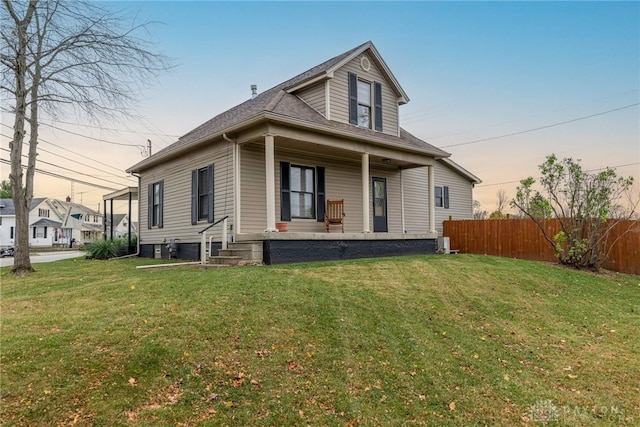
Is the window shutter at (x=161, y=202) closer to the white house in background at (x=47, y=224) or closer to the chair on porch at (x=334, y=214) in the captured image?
the chair on porch at (x=334, y=214)

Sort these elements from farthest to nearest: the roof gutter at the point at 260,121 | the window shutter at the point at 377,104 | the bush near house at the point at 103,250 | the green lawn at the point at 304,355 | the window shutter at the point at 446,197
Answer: the window shutter at the point at 446,197 < the bush near house at the point at 103,250 < the window shutter at the point at 377,104 < the roof gutter at the point at 260,121 < the green lawn at the point at 304,355

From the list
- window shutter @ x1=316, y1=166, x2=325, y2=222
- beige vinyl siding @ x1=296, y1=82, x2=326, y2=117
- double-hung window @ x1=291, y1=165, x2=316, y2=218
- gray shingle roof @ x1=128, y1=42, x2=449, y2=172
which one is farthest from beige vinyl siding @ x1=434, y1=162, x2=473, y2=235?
beige vinyl siding @ x1=296, y1=82, x2=326, y2=117

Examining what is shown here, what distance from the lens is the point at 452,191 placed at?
18172mm

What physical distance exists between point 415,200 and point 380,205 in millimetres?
2207

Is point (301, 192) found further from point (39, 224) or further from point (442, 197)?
point (39, 224)

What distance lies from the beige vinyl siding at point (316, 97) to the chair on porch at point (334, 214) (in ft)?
8.49

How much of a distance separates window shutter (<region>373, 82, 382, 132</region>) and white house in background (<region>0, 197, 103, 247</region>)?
38631mm

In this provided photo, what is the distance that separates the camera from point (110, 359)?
3639 mm

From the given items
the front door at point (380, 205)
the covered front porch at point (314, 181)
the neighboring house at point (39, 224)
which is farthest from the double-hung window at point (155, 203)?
the neighboring house at point (39, 224)

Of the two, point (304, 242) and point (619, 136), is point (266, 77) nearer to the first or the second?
point (304, 242)

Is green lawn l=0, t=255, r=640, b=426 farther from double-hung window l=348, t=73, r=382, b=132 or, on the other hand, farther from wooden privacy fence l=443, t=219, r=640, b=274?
double-hung window l=348, t=73, r=382, b=132

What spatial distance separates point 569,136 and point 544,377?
64.1ft

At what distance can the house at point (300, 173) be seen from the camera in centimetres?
962

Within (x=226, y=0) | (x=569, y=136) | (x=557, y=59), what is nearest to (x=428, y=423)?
(x=226, y=0)
